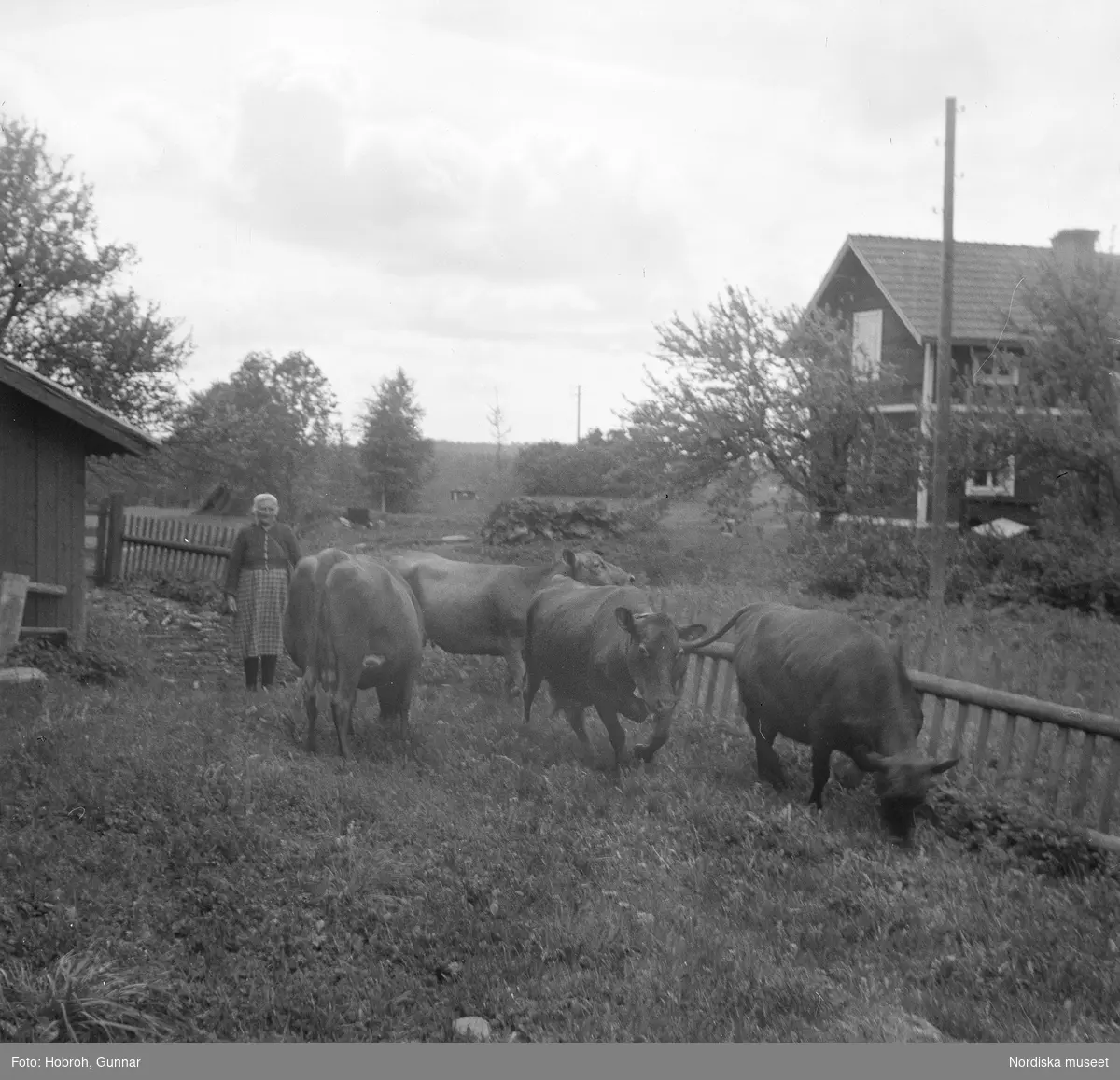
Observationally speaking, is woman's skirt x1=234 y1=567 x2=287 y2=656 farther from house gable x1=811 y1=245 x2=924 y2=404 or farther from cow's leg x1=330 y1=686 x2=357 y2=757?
house gable x1=811 y1=245 x2=924 y2=404

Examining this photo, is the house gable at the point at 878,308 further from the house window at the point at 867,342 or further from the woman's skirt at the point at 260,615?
the woman's skirt at the point at 260,615

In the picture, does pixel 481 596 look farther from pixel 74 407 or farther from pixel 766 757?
pixel 766 757

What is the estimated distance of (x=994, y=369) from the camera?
14445 millimetres

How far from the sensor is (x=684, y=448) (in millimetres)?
13375

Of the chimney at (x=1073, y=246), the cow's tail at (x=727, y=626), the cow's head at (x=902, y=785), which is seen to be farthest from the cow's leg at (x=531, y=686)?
the chimney at (x=1073, y=246)

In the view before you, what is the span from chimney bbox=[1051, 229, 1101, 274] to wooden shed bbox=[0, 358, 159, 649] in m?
10.3

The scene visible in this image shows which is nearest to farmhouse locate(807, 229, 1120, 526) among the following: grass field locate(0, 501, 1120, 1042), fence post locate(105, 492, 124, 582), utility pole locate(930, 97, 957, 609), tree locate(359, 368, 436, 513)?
utility pole locate(930, 97, 957, 609)

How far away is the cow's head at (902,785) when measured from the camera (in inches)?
248

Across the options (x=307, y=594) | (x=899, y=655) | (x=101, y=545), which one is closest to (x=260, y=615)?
(x=307, y=594)

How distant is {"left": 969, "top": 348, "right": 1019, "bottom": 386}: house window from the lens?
46.0 ft

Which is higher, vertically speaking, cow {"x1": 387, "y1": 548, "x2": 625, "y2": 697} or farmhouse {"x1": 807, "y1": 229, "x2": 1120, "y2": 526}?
farmhouse {"x1": 807, "y1": 229, "x2": 1120, "y2": 526}
